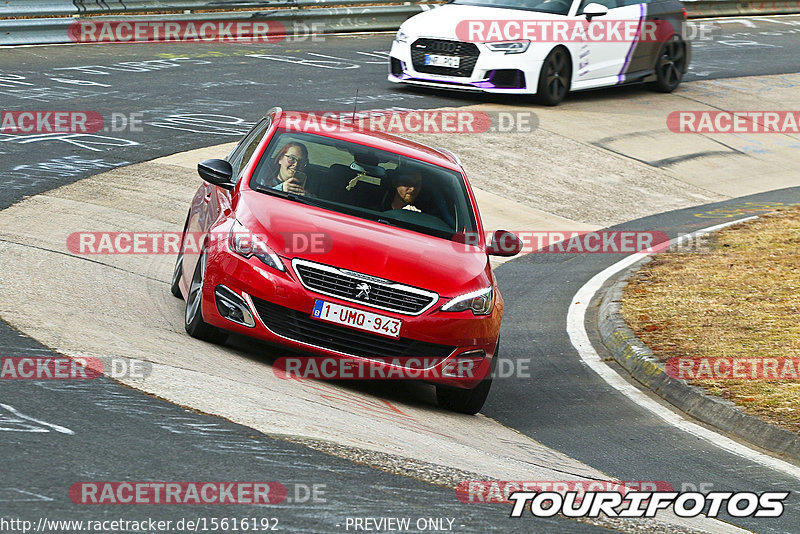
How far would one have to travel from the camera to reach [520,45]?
18281mm

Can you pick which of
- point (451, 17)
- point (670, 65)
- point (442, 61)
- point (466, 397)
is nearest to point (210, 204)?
point (466, 397)

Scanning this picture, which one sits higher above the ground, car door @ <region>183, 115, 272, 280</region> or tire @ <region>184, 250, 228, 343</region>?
car door @ <region>183, 115, 272, 280</region>

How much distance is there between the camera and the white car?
723 inches

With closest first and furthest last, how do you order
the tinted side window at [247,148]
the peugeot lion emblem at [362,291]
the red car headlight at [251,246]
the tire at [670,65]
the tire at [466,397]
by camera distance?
1. the peugeot lion emblem at [362,291]
2. the red car headlight at [251,246]
3. the tire at [466,397]
4. the tinted side window at [247,148]
5. the tire at [670,65]

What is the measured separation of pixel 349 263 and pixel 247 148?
Answer: 2014mm

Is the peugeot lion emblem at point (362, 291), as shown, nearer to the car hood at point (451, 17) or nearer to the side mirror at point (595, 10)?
the car hood at point (451, 17)

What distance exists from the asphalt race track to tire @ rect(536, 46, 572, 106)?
861mm

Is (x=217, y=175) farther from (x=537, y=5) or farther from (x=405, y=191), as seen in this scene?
(x=537, y=5)

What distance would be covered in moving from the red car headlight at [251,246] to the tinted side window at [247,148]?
2.89 feet

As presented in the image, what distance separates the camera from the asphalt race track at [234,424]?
512 centimetres

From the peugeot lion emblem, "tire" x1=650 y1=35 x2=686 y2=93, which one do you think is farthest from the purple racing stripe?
the peugeot lion emblem

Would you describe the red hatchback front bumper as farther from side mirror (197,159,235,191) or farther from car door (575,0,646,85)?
car door (575,0,646,85)

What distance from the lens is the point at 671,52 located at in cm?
2164

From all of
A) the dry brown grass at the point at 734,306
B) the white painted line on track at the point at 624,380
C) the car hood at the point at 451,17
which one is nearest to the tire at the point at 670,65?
the car hood at the point at 451,17
